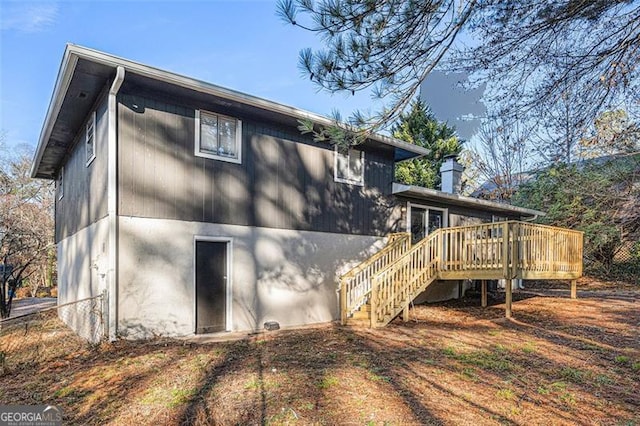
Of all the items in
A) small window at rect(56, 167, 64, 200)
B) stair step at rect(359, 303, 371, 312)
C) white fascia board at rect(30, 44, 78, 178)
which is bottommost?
stair step at rect(359, 303, 371, 312)

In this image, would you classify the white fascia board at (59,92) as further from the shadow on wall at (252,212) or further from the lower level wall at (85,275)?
the lower level wall at (85,275)

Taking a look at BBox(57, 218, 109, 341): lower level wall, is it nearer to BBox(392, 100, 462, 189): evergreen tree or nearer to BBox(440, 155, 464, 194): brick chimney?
BBox(440, 155, 464, 194): brick chimney

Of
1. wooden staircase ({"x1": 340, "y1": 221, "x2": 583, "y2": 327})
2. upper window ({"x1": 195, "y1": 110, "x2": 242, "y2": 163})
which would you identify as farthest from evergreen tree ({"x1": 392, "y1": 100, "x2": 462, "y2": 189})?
upper window ({"x1": 195, "y1": 110, "x2": 242, "y2": 163})

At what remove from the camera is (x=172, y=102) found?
22.6 ft

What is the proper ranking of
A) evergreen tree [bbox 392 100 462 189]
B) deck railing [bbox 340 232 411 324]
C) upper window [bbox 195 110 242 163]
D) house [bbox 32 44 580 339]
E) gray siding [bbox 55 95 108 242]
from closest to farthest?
house [bbox 32 44 580 339], gray siding [bbox 55 95 108 242], upper window [bbox 195 110 242 163], deck railing [bbox 340 232 411 324], evergreen tree [bbox 392 100 462 189]

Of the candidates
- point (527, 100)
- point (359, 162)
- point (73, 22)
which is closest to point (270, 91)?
point (359, 162)

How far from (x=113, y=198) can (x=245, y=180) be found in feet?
7.80

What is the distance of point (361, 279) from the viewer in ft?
28.9

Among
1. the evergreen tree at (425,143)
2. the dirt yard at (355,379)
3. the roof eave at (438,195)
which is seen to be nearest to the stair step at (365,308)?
the dirt yard at (355,379)

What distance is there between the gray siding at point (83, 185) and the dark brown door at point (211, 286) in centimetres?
180

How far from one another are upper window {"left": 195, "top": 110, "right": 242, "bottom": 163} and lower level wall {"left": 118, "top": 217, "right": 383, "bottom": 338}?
4.38 feet

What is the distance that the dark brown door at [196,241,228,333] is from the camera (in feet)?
23.0

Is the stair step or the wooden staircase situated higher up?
the wooden staircase

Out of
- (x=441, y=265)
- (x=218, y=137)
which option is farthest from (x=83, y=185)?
(x=441, y=265)
